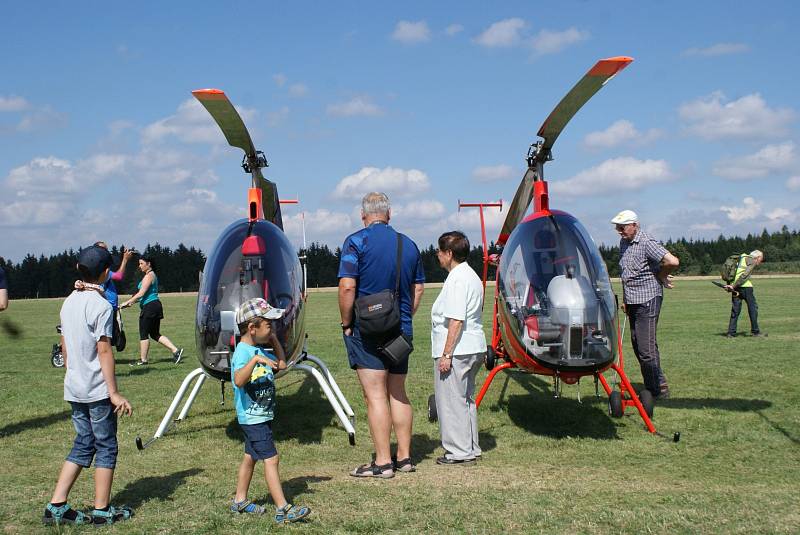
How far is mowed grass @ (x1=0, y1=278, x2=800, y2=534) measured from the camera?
4445mm

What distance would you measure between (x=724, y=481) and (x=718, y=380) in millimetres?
4982

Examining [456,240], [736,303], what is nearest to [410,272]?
[456,240]

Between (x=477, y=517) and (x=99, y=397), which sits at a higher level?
(x=99, y=397)

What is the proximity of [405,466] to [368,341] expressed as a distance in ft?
3.62

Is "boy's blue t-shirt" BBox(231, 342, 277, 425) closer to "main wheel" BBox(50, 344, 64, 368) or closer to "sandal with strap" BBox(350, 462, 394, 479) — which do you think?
"sandal with strap" BBox(350, 462, 394, 479)

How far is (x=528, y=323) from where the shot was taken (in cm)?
667

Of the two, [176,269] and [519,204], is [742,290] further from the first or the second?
[176,269]

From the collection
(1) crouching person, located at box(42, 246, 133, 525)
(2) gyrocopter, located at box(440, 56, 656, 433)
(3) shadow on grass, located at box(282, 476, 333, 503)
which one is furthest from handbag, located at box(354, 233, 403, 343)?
(1) crouching person, located at box(42, 246, 133, 525)

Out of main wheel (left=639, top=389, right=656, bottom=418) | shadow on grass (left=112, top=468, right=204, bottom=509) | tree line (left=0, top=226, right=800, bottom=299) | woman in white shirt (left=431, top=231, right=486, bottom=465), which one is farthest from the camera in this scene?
tree line (left=0, top=226, right=800, bottom=299)

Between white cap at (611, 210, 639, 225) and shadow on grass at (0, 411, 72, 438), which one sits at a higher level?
white cap at (611, 210, 639, 225)

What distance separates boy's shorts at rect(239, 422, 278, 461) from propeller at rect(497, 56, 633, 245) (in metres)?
4.01

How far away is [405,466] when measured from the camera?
5746mm

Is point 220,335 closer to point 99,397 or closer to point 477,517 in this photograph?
point 99,397

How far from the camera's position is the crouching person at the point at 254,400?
15.1 feet
